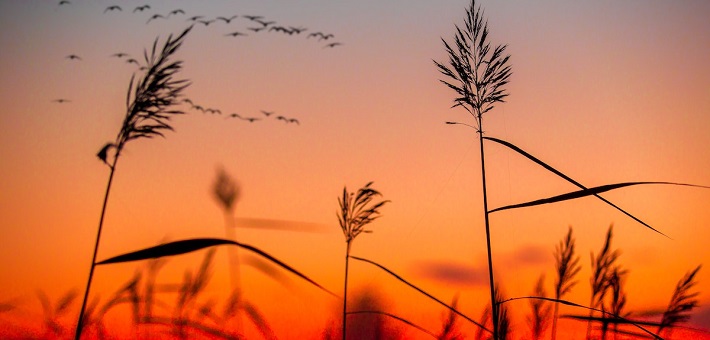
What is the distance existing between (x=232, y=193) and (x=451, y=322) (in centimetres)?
120

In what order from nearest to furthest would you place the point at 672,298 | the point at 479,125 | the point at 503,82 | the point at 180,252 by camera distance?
the point at 180,252
the point at 479,125
the point at 503,82
the point at 672,298

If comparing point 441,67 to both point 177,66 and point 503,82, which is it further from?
point 177,66

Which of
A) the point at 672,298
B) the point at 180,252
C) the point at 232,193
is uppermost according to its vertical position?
the point at 232,193

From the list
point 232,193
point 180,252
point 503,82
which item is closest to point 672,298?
point 503,82

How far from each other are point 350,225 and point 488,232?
74 centimetres

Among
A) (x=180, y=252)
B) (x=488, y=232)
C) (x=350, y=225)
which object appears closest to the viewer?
(x=180, y=252)

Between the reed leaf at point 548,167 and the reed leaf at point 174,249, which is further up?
the reed leaf at point 548,167

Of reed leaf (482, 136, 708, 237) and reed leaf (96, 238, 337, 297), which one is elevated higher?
reed leaf (482, 136, 708, 237)

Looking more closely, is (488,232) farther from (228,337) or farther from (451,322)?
(451,322)

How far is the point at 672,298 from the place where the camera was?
2916 millimetres

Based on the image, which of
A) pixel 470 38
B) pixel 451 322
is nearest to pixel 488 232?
pixel 470 38

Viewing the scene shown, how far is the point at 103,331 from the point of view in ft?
8.46

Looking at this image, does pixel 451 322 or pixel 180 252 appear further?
pixel 451 322

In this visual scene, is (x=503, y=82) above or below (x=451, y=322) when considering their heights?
above
